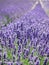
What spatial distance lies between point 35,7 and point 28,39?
144 cm

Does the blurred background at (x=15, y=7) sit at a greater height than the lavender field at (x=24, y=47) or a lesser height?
greater

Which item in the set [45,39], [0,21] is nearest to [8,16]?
[0,21]

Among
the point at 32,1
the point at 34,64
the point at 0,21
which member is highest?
the point at 32,1

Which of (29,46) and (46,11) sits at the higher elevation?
(46,11)

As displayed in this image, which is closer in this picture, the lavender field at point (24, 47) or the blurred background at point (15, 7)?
the lavender field at point (24, 47)

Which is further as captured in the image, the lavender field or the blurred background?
the blurred background

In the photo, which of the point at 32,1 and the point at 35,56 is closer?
the point at 35,56

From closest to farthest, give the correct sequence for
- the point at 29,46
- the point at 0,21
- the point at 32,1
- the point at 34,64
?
1. the point at 34,64
2. the point at 29,46
3. the point at 0,21
4. the point at 32,1

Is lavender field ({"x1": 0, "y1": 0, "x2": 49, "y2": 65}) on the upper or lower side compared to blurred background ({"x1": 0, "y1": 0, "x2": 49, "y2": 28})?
lower

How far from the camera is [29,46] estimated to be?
134 cm

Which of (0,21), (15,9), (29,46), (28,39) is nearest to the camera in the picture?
(29,46)

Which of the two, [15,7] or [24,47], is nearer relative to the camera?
[24,47]

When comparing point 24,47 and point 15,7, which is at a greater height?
point 15,7

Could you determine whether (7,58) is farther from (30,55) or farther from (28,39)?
(28,39)
